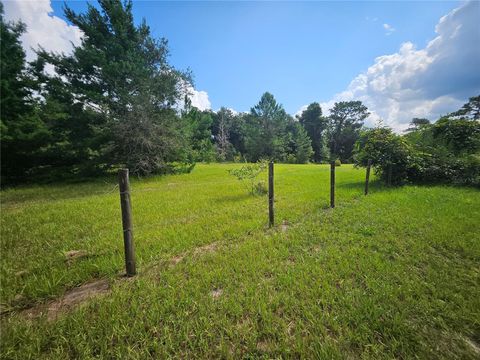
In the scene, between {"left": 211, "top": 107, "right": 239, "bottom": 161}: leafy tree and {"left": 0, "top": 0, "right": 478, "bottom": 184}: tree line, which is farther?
{"left": 211, "top": 107, "right": 239, "bottom": 161}: leafy tree

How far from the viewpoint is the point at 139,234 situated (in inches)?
166

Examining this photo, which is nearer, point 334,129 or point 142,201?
point 142,201

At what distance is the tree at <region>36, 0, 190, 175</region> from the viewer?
1241cm

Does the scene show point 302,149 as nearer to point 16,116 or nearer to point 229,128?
point 229,128

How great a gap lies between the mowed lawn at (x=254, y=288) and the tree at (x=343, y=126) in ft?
170

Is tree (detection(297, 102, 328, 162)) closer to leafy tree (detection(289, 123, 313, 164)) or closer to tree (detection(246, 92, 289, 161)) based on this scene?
leafy tree (detection(289, 123, 313, 164))

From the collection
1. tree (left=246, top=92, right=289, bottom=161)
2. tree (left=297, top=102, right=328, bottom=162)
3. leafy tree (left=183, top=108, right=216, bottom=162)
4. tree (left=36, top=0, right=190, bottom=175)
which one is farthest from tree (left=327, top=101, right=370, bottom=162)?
tree (left=36, top=0, right=190, bottom=175)

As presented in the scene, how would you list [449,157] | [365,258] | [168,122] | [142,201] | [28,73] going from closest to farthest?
[365,258]
[142,201]
[449,157]
[28,73]
[168,122]

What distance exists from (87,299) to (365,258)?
3.85 meters

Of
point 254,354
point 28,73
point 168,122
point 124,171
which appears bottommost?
point 254,354

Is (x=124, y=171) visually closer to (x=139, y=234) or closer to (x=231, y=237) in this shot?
(x=139, y=234)

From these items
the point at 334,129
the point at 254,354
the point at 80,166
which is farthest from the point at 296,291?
the point at 334,129

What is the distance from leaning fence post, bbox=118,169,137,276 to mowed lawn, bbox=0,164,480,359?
0.21m

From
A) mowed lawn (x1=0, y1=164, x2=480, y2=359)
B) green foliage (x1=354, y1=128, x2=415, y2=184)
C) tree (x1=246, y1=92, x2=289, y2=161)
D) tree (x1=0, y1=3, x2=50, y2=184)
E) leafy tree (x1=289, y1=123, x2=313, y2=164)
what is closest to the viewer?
mowed lawn (x1=0, y1=164, x2=480, y2=359)
